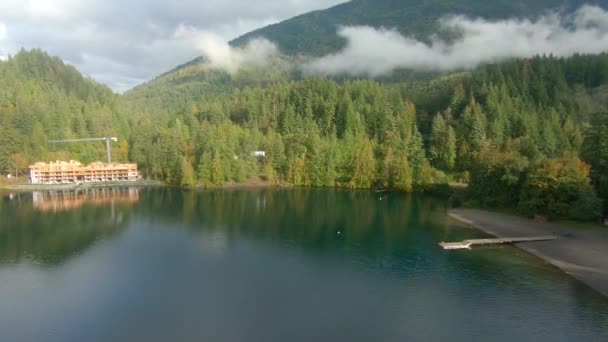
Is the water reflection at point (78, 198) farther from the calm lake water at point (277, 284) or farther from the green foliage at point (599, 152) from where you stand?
the green foliage at point (599, 152)

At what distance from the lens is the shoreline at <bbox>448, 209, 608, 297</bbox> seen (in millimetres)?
27359

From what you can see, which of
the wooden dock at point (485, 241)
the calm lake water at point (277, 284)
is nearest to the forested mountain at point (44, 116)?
the calm lake water at point (277, 284)

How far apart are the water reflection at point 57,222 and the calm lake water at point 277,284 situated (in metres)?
0.28

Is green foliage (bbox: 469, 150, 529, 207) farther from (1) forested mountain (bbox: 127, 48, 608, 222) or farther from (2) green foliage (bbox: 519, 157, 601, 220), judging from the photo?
(2) green foliage (bbox: 519, 157, 601, 220)

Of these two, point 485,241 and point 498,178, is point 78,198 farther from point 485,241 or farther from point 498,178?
point 498,178

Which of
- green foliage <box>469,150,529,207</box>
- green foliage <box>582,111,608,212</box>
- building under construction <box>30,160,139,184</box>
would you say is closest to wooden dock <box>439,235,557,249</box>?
green foliage <box>582,111,608,212</box>

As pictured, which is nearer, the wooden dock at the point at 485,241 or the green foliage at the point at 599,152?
the wooden dock at the point at 485,241

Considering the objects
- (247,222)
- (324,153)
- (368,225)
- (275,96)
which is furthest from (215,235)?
(275,96)

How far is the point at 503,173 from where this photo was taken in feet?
147

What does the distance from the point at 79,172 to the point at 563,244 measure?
76691 mm

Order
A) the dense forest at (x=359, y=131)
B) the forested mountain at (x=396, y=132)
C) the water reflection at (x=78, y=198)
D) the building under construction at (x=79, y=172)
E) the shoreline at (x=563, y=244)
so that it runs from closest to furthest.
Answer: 1. the shoreline at (x=563, y=244)
2. the water reflection at (x=78, y=198)
3. the forested mountain at (x=396, y=132)
4. the dense forest at (x=359, y=131)
5. the building under construction at (x=79, y=172)

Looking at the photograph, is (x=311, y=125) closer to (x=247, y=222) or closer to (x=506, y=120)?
(x=506, y=120)

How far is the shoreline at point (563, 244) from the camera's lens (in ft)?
89.8

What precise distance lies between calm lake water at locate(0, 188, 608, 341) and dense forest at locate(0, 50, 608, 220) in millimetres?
16036
